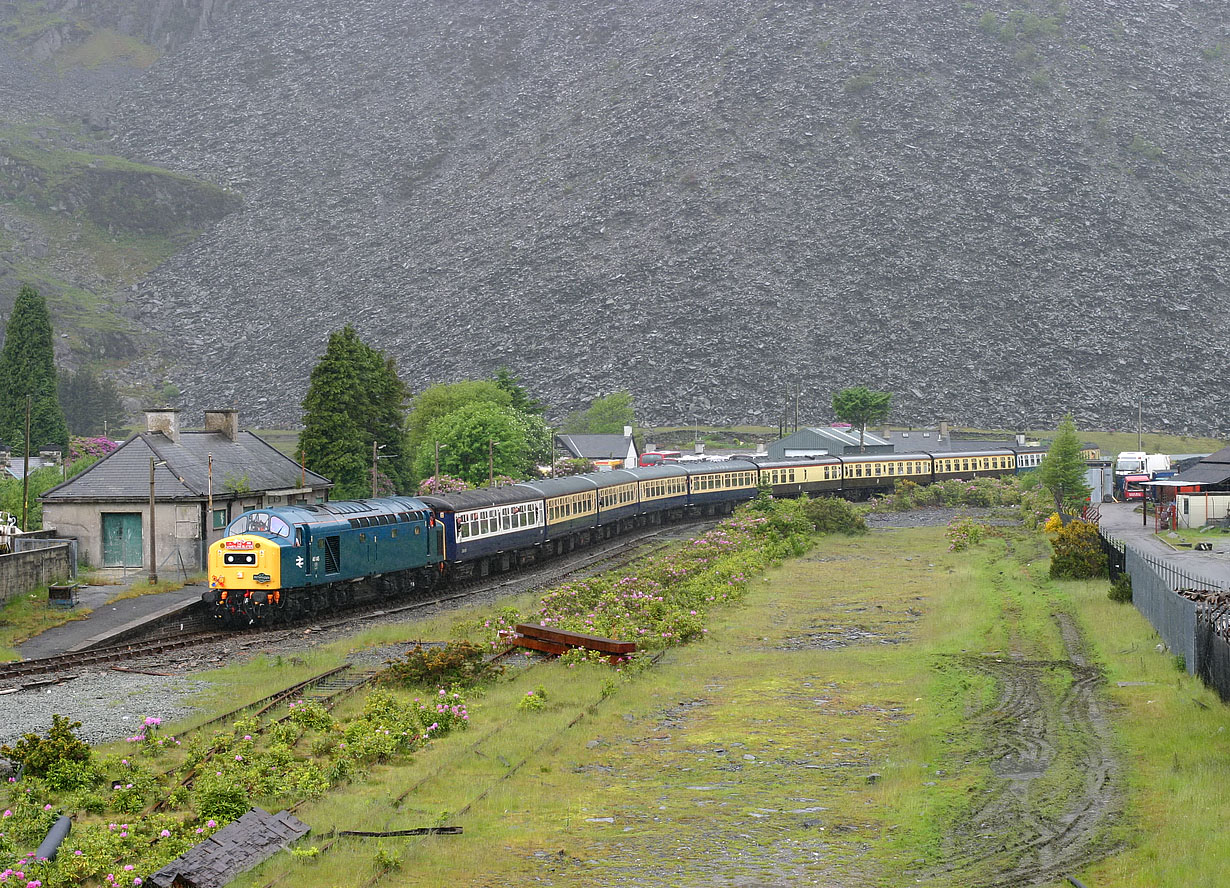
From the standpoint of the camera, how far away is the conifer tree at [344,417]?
197ft

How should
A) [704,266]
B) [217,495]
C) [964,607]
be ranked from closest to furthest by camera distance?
[964,607], [217,495], [704,266]

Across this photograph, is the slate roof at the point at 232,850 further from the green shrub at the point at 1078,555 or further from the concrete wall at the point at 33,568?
the green shrub at the point at 1078,555

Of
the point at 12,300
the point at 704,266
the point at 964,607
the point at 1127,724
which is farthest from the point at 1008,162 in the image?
the point at 1127,724

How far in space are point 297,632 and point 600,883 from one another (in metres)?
21.3

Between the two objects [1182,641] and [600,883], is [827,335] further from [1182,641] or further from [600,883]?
[600,883]

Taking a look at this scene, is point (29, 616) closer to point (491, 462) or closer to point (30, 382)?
point (491, 462)

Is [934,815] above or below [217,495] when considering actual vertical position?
below

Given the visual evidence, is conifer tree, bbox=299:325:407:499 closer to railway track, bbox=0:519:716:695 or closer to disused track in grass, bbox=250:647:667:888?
railway track, bbox=0:519:716:695

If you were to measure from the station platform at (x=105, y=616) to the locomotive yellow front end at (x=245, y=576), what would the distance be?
7.52ft

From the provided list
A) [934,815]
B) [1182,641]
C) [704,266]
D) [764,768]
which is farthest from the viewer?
[704,266]

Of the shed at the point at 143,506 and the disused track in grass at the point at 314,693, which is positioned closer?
Result: the disused track in grass at the point at 314,693

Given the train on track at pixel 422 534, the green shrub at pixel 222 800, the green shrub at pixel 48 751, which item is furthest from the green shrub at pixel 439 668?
the train on track at pixel 422 534

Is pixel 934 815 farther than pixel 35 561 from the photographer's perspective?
No

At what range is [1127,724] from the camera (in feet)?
67.2
